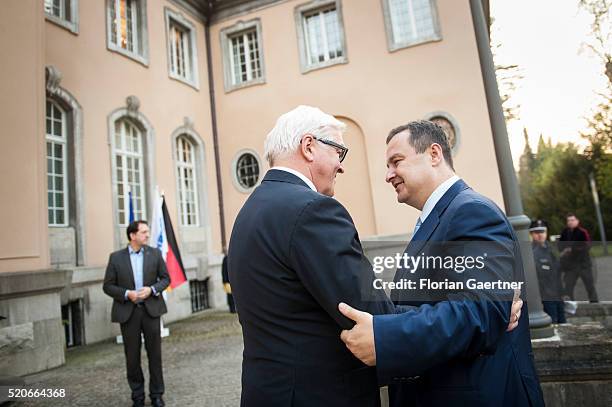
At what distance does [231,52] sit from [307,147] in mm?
14374

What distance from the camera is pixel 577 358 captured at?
2.67 meters

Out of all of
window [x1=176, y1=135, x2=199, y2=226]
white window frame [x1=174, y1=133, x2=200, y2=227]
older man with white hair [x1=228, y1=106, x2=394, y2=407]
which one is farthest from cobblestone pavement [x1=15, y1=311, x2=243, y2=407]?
window [x1=176, y1=135, x2=199, y2=226]

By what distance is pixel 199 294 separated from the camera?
12633 millimetres

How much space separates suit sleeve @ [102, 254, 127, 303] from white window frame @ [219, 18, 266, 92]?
10.3 metres

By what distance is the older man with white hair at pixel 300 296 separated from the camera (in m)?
1.40

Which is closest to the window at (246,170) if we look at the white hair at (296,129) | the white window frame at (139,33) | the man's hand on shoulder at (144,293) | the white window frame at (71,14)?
the white window frame at (139,33)

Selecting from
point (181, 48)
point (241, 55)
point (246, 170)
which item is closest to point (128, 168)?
point (246, 170)

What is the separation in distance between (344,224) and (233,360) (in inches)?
220

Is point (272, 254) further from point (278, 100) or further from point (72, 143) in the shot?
point (278, 100)

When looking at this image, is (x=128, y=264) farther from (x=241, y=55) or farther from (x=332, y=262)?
(x=241, y=55)

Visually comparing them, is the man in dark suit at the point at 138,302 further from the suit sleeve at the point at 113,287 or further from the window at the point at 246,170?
the window at the point at 246,170

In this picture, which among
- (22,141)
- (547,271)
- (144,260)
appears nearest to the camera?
(547,271)

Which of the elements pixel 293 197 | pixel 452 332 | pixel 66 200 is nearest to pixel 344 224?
pixel 293 197

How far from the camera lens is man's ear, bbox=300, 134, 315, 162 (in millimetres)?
1746
